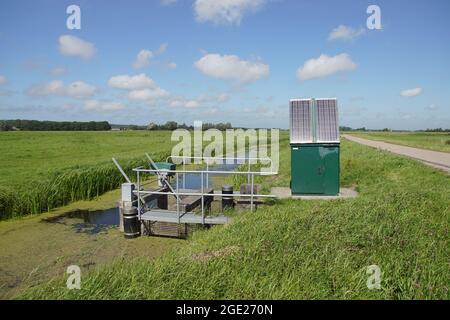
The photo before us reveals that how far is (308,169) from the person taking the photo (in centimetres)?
988

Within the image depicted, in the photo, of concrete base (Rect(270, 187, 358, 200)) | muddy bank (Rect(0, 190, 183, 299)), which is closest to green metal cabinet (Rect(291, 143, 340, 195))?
concrete base (Rect(270, 187, 358, 200))

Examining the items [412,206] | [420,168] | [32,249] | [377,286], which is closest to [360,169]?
[420,168]

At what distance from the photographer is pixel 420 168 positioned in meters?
15.0

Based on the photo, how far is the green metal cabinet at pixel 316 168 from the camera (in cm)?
976

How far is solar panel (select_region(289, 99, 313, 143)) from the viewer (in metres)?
9.90

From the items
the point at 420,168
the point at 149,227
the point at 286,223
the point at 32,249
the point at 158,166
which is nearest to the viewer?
the point at 286,223

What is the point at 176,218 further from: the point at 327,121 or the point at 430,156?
the point at 430,156

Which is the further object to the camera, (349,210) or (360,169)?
(360,169)

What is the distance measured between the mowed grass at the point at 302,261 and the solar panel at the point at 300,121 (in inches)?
90.8

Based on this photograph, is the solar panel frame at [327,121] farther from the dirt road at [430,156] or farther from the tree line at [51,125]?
the tree line at [51,125]

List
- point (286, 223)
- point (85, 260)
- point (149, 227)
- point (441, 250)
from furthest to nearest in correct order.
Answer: point (149, 227) < point (85, 260) < point (286, 223) < point (441, 250)

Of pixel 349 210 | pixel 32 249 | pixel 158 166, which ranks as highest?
pixel 158 166

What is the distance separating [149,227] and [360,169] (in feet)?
33.3
